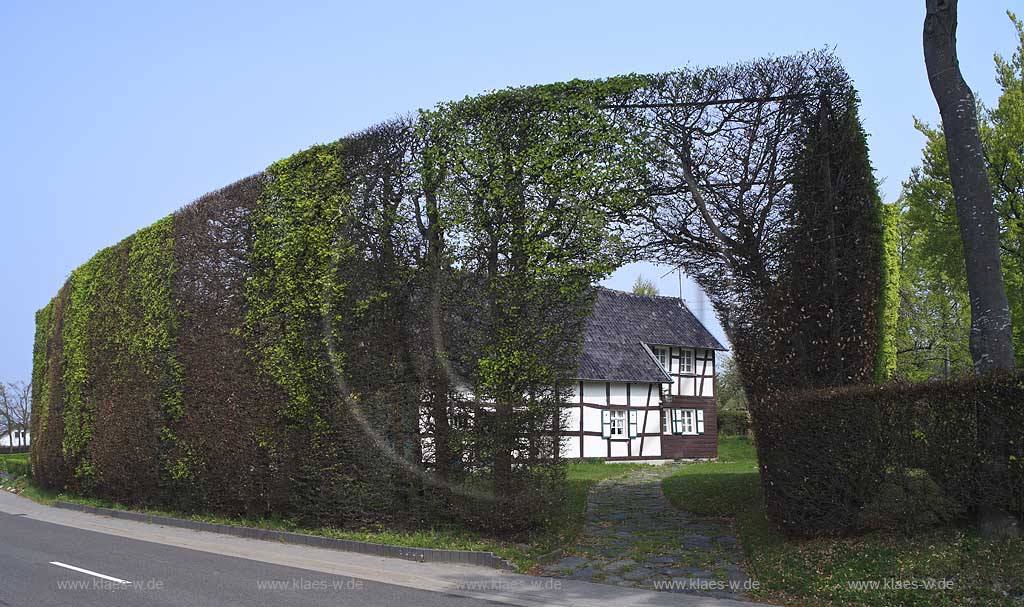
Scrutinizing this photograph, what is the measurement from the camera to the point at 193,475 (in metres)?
17.5

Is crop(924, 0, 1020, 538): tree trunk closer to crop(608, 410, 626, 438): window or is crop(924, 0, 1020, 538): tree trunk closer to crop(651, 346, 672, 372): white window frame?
crop(608, 410, 626, 438): window

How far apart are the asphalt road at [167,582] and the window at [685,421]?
22727 mm

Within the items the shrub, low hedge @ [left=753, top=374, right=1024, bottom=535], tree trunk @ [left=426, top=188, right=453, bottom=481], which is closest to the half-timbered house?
tree trunk @ [left=426, top=188, right=453, bottom=481]

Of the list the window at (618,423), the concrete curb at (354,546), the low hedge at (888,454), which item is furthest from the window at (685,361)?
the low hedge at (888,454)

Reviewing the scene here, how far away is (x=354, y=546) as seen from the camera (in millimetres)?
12727

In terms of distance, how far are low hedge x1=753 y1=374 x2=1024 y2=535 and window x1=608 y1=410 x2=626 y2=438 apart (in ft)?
64.9

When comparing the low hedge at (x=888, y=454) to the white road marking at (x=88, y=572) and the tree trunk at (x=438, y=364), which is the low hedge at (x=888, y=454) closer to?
the tree trunk at (x=438, y=364)

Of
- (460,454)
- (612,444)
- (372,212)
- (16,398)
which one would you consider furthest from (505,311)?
(16,398)

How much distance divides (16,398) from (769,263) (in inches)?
3655

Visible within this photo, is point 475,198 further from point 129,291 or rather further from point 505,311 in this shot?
point 129,291

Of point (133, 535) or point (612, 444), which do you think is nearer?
point (133, 535)

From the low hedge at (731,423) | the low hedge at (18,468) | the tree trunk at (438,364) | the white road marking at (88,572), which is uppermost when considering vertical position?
the tree trunk at (438,364)

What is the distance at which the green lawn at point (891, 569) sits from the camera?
795cm

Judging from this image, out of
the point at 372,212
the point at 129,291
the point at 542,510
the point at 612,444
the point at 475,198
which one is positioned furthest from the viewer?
the point at 612,444
